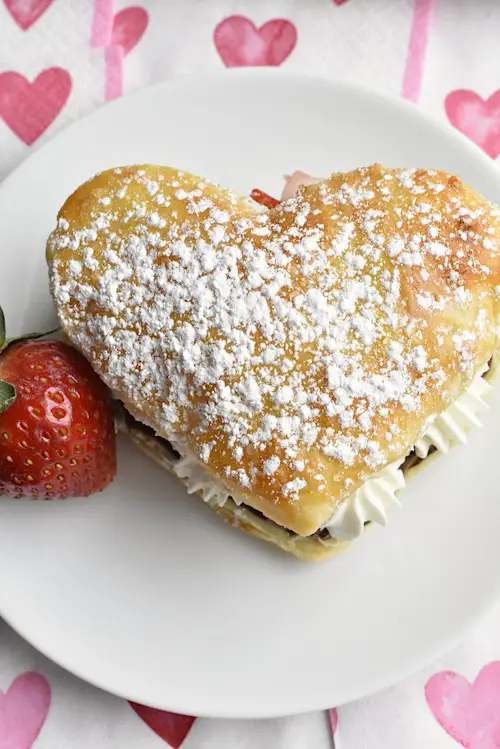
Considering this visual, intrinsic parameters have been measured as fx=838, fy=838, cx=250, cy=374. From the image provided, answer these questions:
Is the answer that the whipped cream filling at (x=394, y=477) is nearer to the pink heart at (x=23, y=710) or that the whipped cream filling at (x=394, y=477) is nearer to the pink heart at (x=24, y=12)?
the pink heart at (x=23, y=710)

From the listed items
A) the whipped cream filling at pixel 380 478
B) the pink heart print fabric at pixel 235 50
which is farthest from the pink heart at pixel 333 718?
the pink heart print fabric at pixel 235 50

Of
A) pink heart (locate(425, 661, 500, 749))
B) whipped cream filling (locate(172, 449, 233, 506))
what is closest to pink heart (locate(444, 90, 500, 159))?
whipped cream filling (locate(172, 449, 233, 506))

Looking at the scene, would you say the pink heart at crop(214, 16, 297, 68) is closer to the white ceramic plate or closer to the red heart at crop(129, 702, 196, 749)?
the white ceramic plate

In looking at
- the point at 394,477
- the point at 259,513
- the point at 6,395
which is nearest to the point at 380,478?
the point at 394,477

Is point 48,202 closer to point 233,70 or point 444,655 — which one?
point 233,70

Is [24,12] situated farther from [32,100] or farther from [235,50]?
[235,50]

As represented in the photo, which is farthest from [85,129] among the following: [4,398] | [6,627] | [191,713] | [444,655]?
[444,655]
